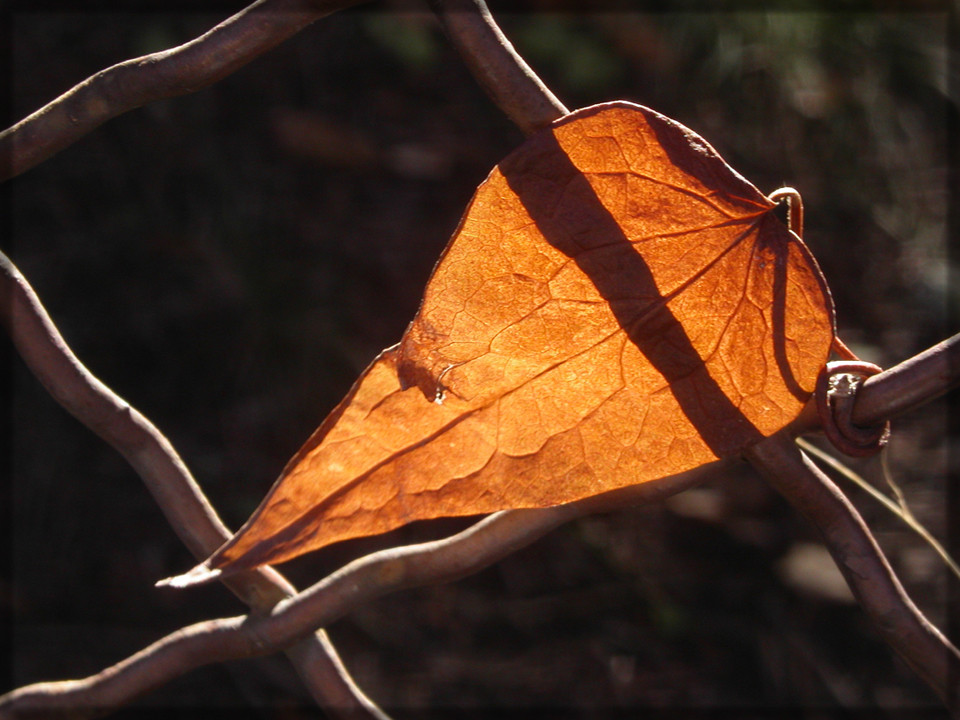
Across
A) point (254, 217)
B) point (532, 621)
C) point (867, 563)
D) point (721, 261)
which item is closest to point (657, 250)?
point (721, 261)

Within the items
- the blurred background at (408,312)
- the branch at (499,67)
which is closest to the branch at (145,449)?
the branch at (499,67)

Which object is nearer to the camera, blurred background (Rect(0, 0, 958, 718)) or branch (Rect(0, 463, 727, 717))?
branch (Rect(0, 463, 727, 717))

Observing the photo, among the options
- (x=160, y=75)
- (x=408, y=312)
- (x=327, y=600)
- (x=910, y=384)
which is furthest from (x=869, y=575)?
(x=408, y=312)

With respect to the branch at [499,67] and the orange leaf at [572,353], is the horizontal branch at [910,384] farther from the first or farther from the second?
the branch at [499,67]

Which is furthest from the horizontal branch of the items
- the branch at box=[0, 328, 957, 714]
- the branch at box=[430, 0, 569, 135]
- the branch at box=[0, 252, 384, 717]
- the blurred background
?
the blurred background

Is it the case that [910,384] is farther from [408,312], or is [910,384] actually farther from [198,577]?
[408,312]

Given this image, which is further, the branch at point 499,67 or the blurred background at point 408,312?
the blurred background at point 408,312

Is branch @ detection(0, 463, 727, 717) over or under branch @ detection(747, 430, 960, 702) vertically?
over

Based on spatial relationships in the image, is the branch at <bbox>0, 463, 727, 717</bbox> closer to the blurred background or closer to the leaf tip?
the leaf tip
